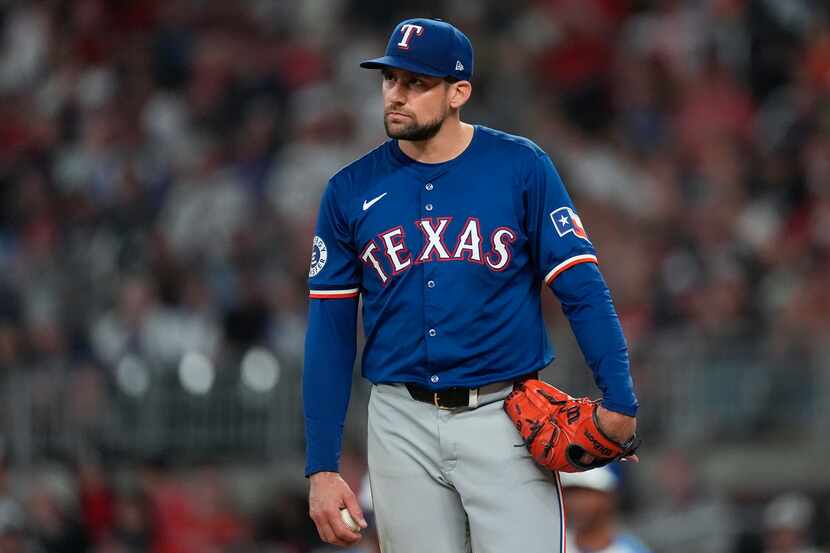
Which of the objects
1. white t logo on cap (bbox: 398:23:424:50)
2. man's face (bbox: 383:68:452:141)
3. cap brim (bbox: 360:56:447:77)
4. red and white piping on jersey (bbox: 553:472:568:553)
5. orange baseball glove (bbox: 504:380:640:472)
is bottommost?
red and white piping on jersey (bbox: 553:472:568:553)

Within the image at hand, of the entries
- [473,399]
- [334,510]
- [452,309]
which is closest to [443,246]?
[452,309]

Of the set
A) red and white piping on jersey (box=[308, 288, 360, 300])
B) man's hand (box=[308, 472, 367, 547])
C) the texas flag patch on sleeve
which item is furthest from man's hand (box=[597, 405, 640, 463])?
red and white piping on jersey (box=[308, 288, 360, 300])

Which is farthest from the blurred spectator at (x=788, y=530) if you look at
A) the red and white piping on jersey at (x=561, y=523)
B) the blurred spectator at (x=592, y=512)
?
the red and white piping on jersey at (x=561, y=523)

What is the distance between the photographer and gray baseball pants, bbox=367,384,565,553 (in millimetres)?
4543

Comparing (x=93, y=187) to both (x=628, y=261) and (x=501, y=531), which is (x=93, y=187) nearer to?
(x=628, y=261)

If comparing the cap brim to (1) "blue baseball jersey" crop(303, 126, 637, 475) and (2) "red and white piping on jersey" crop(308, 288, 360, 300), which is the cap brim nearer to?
(1) "blue baseball jersey" crop(303, 126, 637, 475)

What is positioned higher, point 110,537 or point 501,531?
point 501,531

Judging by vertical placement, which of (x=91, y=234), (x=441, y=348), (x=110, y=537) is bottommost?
(x=110, y=537)

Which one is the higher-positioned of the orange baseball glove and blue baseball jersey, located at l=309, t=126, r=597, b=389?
blue baseball jersey, located at l=309, t=126, r=597, b=389

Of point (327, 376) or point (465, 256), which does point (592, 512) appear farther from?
point (465, 256)

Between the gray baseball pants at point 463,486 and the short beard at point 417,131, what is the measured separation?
2.24 feet

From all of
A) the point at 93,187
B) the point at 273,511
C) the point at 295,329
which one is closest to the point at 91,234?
the point at 93,187

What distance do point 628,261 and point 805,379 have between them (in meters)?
1.65

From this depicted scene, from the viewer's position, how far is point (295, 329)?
10898 millimetres
